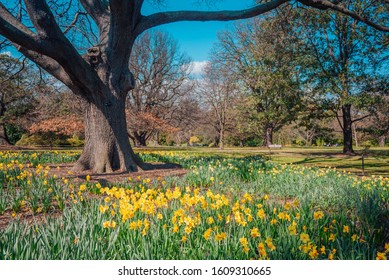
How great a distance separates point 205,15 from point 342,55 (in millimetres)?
12417

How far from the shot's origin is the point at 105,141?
629cm

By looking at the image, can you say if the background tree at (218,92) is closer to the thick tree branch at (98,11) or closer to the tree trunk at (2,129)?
the tree trunk at (2,129)

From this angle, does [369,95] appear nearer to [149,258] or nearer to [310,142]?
[149,258]

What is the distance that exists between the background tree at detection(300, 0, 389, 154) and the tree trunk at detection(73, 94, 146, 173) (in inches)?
427

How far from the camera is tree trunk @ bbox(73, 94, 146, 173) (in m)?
6.26

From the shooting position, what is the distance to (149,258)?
1731 mm

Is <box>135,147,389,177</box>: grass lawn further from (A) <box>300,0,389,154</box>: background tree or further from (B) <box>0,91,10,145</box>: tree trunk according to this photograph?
(B) <box>0,91,10,145</box>: tree trunk

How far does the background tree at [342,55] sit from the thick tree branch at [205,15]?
7.72 meters

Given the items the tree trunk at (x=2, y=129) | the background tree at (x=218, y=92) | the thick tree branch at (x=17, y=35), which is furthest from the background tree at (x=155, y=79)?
the thick tree branch at (x=17, y=35)

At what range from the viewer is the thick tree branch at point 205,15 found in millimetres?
6043

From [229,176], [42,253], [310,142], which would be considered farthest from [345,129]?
[310,142]

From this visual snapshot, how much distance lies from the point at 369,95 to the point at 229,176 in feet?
37.8

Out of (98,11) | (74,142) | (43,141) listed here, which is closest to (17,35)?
(98,11)

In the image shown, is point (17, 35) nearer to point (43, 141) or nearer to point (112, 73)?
point (112, 73)
